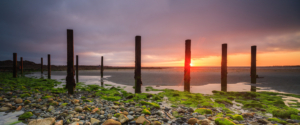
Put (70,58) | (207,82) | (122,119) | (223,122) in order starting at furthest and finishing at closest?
(207,82) → (70,58) → (122,119) → (223,122)

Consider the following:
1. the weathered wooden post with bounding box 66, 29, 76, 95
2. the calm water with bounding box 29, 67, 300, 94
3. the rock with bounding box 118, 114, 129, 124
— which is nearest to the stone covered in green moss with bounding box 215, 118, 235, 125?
the rock with bounding box 118, 114, 129, 124

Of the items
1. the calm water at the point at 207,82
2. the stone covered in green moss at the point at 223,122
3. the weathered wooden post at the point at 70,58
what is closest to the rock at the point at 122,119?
the stone covered in green moss at the point at 223,122

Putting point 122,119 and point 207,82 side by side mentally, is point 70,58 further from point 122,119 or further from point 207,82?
point 207,82

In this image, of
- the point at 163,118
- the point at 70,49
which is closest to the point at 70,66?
the point at 70,49

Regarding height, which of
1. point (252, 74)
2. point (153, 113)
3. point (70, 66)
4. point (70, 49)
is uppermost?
point (70, 49)

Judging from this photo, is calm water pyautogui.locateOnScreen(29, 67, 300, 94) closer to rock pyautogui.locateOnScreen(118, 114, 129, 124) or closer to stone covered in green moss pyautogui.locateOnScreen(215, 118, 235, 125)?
stone covered in green moss pyautogui.locateOnScreen(215, 118, 235, 125)

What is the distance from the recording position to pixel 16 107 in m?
5.03

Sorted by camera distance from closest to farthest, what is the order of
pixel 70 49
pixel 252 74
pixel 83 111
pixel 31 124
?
pixel 31 124, pixel 83 111, pixel 70 49, pixel 252 74

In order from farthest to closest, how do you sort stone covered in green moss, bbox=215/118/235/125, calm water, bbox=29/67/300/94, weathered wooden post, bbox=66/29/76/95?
1. calm water, bbox=29/67/300/94
2. weathered wooden post, bbox=66/29/76/95
3. stone covered in green moss, bbox=215/118/235/125

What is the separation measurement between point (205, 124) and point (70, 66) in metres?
8.16

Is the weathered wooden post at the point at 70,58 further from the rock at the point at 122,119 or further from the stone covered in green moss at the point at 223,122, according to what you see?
the stone covered in green moss at the point at 223,122

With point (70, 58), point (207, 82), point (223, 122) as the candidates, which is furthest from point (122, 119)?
point (207, 82)

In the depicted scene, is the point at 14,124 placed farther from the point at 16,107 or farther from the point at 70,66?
the point at 70,66

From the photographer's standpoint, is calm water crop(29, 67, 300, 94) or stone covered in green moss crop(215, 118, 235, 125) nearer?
stone covered in green moss crop(215, 118, 235, 125)
